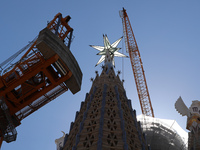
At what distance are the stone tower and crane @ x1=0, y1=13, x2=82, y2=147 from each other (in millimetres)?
2840

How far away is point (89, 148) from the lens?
20000 mm

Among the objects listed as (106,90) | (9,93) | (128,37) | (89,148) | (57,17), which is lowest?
(89,148)

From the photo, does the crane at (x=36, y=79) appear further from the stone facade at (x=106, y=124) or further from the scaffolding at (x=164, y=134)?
the scaffolding at (x=164, y=134)

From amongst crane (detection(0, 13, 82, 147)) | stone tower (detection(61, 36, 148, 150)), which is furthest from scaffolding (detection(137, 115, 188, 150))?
crane (detection(0, 13, 82, 147))

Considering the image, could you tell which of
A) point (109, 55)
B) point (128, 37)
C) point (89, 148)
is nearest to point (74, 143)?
point (89, 148)

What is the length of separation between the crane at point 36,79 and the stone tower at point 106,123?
2.84 metres

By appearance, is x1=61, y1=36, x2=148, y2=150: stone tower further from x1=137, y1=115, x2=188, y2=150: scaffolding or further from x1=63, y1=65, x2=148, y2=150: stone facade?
x1=137, y1=115, x2=188, y2=150: scaffolding

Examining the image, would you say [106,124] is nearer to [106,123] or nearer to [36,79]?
[106,123]

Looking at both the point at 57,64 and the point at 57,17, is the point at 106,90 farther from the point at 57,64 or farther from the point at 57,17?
the point at 57,17

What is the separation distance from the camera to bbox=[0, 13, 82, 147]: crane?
2397 centimetres

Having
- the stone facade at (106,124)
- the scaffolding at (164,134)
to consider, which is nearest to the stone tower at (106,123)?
the stone facade at (106,124)

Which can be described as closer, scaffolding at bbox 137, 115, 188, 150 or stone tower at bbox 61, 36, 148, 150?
stone tower at bbox 61, 36, 148, 150

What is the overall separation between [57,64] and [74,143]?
6836mm

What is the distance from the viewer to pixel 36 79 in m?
25.6
